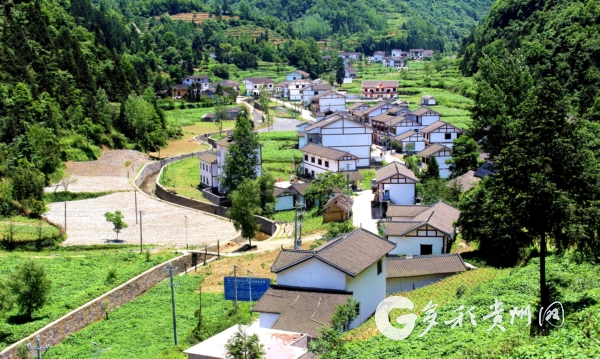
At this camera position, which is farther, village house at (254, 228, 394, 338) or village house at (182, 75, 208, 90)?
village house at (182, 75, 208, 90)

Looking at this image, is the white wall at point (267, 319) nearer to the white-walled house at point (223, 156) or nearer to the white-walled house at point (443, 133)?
the white-walled house at point (223, 156)

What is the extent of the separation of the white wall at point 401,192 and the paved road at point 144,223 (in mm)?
8483

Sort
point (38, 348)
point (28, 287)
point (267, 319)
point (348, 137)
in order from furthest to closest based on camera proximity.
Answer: point (348, 137), point (28, 287), point (267, 319), point (38, 348)

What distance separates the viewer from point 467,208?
23.9 metres

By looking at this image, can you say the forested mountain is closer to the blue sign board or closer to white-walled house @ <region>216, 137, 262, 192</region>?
white-walled house @ <region>216, 137, 262, 192</region>

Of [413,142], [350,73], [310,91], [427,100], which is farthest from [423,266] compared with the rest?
[350,73]

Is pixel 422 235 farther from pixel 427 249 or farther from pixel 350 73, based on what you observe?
pixel 350 73

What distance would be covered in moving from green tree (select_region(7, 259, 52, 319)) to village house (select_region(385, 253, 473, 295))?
1087 cm

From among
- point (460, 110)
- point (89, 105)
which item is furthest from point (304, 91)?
point (89, 105)

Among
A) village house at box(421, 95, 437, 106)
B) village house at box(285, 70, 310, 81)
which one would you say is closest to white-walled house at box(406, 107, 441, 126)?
village house at box(421, 95, 437, 106)

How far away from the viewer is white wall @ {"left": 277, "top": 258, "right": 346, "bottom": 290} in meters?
16.7

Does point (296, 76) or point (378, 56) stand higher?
point (378, 56)

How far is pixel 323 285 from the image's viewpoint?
1683 cm

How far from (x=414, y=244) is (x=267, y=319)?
34.2ft
